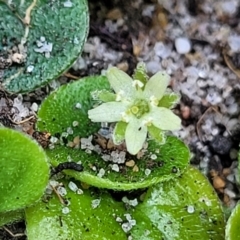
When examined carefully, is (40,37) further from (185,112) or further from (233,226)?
(233,226)

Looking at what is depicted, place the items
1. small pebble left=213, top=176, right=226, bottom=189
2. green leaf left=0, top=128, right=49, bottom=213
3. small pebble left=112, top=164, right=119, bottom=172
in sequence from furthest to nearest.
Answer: small pebble left=213, top=176, right=226, bottom=189 < small pebble left=112, top=164, right=119, bottom=172 < green leaf left=0, top=128, right=49, bottom=213

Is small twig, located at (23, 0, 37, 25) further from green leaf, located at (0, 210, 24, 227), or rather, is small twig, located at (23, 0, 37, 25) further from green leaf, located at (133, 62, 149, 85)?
green leaf, located at (0, 210, 24, 227)

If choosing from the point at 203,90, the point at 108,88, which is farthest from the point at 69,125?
the point at 203,90

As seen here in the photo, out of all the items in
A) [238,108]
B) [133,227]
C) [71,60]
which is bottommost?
[133,227]

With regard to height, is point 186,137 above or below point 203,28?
below

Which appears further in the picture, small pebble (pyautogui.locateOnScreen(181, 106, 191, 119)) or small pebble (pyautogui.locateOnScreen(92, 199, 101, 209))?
small pebble (pyautogui.locateOnScreen(181, 106, 191, 119))

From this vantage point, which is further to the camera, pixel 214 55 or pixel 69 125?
pixel 214 55

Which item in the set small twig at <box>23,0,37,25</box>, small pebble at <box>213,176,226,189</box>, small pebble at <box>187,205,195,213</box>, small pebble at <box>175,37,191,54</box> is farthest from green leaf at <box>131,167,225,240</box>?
small twig at <box>23,0,37,25</box>

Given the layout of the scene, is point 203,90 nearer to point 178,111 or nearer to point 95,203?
point 178,111
